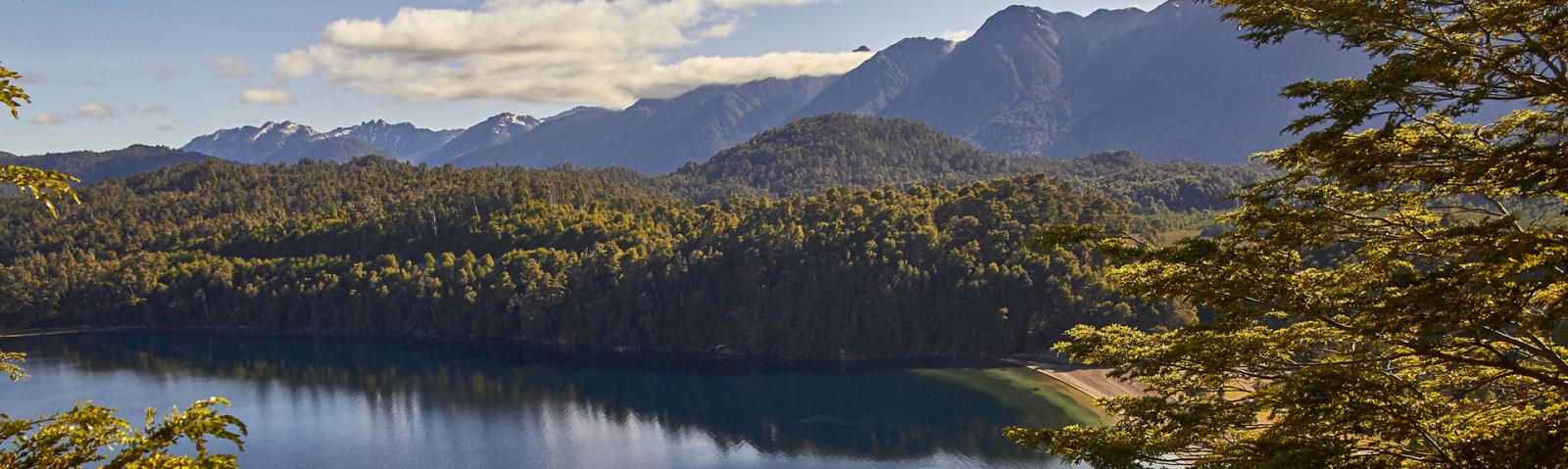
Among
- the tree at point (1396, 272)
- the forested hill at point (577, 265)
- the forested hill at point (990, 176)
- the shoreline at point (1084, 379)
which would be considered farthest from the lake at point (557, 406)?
the forested hill at point (990, 176)

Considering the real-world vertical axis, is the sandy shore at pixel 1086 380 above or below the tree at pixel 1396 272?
below

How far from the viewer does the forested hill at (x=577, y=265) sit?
81562 millimetres

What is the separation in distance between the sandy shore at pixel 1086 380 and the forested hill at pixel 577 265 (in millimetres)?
3377

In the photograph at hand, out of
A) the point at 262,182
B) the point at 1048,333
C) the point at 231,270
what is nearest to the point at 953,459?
the point at 1048,333

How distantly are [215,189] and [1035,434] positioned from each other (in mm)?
172258

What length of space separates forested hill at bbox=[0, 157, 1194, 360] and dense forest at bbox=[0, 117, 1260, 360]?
0.24 metres

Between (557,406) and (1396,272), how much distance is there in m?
63.4

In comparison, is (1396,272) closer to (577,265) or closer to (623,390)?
(623,390)

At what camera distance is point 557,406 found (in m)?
69.4

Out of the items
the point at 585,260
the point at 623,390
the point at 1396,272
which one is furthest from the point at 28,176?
the point at 585,260

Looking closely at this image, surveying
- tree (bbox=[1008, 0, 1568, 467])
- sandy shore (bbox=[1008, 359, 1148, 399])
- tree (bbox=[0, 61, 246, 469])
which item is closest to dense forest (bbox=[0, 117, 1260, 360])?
sandy shore (bbox=[1008, 359, 1148, 399])

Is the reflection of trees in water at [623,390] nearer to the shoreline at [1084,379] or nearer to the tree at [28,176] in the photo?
the shoreline at [1084,379]

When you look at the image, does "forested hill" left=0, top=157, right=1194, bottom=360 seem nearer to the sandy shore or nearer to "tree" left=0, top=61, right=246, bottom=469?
the sandy shore

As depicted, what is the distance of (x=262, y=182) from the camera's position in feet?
533
